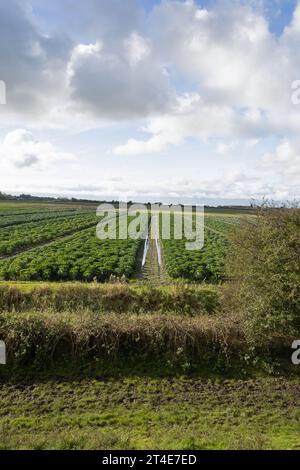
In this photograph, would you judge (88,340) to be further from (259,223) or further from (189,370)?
(259,223)

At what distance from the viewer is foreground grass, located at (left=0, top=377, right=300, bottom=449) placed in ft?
26.1

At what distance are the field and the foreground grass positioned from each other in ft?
0.09

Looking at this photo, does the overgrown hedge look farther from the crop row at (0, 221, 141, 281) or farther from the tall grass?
the crop row at (0, 221, 141, 281)

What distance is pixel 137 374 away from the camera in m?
11.5

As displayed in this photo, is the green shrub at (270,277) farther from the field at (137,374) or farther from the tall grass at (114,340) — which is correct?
the tall grass at (114,340)

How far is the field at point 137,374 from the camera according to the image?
8.48 meters

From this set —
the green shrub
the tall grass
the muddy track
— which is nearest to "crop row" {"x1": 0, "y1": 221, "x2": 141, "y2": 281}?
the muddy track

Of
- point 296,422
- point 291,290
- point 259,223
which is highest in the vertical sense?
point 259,223

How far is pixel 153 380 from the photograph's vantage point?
1121cm

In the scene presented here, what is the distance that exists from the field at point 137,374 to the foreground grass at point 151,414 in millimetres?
29

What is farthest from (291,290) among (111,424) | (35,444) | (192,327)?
(35,444)
